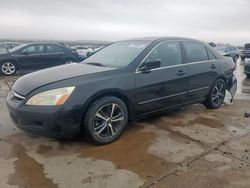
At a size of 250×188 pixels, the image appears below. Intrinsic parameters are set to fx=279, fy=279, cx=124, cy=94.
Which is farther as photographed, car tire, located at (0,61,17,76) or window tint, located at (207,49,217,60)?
car tire, located at (0,61,17,76)

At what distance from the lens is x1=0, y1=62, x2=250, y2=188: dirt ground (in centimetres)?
302

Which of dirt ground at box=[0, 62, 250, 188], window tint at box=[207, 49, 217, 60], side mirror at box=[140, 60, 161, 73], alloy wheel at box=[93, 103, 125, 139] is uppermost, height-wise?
window tint at box=[207, 49, 217, 60]

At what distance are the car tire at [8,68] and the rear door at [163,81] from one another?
28.3 feet

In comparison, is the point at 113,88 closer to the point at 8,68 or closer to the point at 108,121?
the point at 108,121

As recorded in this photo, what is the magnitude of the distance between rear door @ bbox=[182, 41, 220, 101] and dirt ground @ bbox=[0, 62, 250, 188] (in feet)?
2.32

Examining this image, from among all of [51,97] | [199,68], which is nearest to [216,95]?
[199,68]

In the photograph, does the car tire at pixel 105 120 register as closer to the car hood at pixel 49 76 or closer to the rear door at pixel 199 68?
the car hood at pixel 49 76

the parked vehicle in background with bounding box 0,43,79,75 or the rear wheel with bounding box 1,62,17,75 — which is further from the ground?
the parked vehicle in background with bounding box 0,43,79,75

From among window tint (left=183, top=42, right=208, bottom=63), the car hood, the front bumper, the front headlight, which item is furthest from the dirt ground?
window tint (left=183, top=42, right=208, bottom=63)

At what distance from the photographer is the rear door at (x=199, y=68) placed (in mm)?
5196

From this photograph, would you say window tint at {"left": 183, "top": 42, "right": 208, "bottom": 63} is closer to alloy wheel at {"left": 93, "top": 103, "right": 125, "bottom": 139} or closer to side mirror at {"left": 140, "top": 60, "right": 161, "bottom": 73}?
side mirror at {"left": 140, "top": 60, "right": 161, "bottom": 73}

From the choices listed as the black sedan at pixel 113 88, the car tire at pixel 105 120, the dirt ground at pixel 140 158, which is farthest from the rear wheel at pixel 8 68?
the car tire at pixel 105 120

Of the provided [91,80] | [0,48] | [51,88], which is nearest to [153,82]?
[91,80]

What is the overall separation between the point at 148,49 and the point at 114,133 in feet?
4.86
